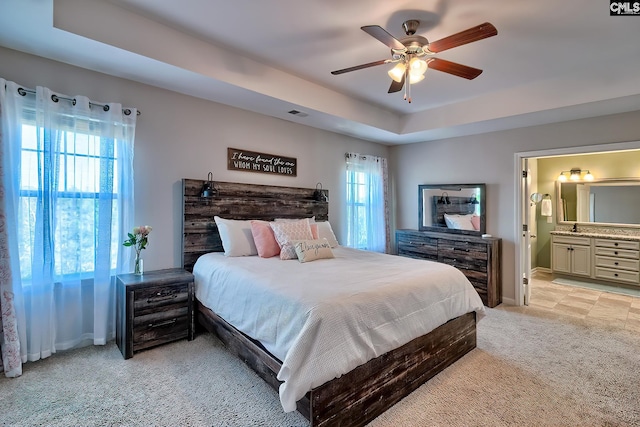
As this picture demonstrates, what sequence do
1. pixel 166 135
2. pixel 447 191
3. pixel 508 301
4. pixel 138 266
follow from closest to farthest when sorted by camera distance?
pixel 138 266, pixel 166 135, pixel 508 301, pixel 447 191

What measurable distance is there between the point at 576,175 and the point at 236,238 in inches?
238

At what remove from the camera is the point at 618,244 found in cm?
489

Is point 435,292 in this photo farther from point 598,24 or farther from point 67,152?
point 67,152

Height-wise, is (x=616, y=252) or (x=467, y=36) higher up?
(x=467, y=36)

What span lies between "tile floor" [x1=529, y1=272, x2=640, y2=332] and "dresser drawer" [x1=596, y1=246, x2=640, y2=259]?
2.40ft

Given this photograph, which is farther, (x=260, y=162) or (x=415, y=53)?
(x=260, y=162)

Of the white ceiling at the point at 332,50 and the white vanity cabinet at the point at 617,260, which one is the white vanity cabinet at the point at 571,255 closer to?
the white vanity cabinet at the point at 617,260

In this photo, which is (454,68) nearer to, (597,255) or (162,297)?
(162,297)

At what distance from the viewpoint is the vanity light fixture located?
17.6 feet

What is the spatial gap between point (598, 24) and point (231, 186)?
354 centimetres

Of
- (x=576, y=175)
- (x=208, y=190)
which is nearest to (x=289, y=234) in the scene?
(x=208, y=190)

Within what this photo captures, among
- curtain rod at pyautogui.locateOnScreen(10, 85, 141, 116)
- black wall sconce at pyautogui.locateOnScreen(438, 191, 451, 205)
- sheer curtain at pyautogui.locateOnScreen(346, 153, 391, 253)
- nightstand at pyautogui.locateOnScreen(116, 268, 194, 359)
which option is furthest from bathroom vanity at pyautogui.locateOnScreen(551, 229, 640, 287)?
curtain rod at pyautogui.locateOnScreen(10, 85, 141, 116)

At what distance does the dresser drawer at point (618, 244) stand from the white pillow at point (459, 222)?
2446mm

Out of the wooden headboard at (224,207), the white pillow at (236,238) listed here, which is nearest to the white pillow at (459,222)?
the wooden headboard at (224,207)
